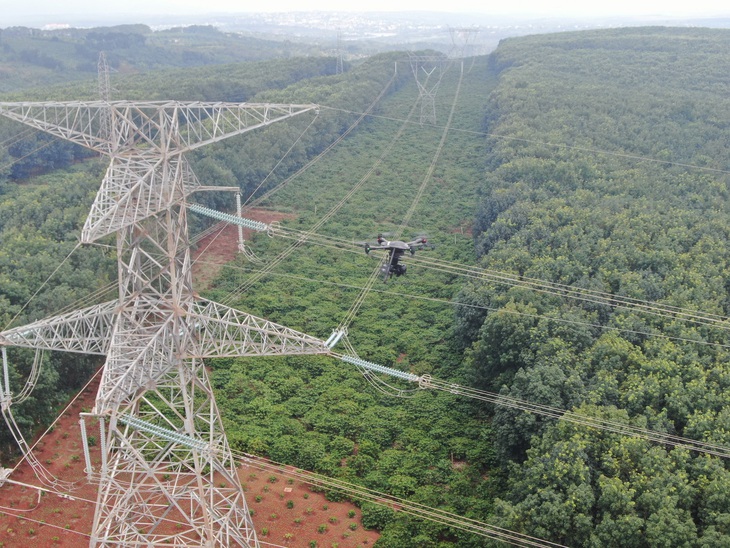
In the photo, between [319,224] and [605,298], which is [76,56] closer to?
[319,224]

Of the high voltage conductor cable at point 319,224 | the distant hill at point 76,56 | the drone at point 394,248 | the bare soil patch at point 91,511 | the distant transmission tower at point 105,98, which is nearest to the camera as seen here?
the drone at point 394,248

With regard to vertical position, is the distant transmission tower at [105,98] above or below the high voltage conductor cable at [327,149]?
above

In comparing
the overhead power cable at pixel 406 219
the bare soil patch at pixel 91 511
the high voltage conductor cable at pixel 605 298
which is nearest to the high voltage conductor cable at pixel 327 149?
the overhead power cable at pixel 406 219

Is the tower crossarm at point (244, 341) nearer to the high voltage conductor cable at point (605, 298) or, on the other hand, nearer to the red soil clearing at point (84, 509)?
the high voltage conductor cable at point (605, 298)

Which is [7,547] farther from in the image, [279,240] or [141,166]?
[279,240]

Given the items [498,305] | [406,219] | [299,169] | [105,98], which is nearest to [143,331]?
[498,305]

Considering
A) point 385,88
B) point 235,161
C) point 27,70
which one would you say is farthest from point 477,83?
point 27,70
